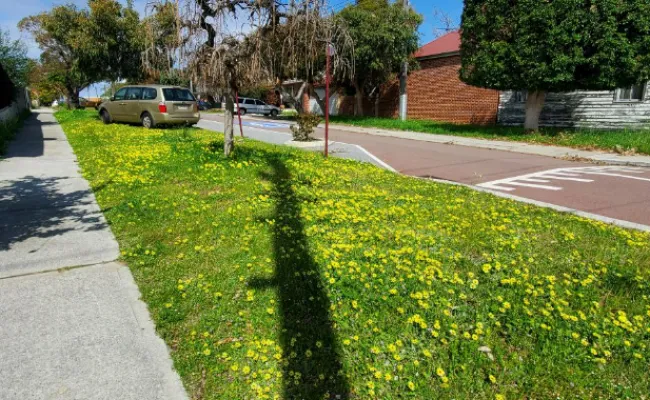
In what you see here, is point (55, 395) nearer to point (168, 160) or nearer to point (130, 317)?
point (130, 317)

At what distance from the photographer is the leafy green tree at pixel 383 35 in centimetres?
2273

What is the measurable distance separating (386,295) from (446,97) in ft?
77.2

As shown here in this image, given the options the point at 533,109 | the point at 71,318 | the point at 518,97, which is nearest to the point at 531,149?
the point at 533,109

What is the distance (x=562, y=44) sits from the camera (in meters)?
14.3

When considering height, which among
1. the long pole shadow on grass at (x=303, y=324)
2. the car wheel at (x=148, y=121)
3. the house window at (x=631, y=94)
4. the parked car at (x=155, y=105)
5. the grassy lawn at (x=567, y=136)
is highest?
the house window at (x=631, y=94)

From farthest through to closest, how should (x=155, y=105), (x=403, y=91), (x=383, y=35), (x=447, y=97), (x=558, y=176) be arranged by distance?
(x=403, y=91)
(x=447, y=97)
(x=383, y=35)
(x=155, y=105)
(x=558, y=176)

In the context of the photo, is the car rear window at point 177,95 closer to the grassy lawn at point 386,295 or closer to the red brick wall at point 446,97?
the grassy lawn at point 386,295

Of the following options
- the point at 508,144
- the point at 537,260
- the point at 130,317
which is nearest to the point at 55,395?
the point at 130,317

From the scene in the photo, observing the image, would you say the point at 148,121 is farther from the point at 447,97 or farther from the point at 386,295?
the point at 447,97

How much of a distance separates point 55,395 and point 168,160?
707 cm

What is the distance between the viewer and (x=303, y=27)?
787 cm

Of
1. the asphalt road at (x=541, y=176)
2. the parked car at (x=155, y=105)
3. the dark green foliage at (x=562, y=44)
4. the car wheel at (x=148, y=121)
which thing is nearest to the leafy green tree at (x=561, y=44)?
the dark green foliage at (x=562, y=44)

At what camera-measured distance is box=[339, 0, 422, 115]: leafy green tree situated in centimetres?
2273

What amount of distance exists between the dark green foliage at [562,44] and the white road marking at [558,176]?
4.69 metres
